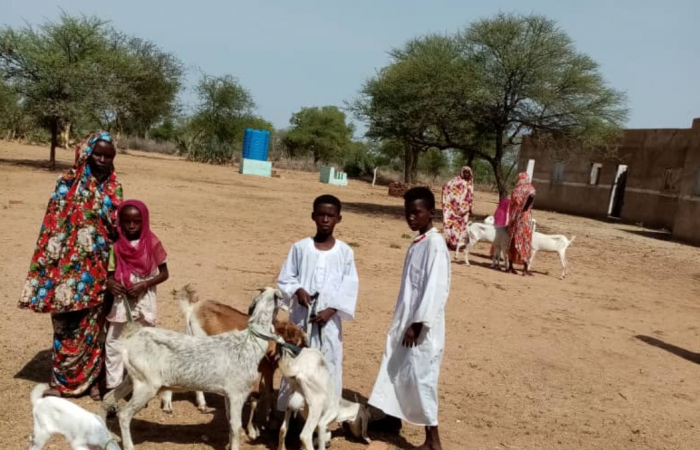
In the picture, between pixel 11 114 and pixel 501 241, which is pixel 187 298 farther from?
pixel 11 114

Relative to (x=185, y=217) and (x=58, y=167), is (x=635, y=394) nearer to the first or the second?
(x=185, y=217)

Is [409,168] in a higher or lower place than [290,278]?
higher

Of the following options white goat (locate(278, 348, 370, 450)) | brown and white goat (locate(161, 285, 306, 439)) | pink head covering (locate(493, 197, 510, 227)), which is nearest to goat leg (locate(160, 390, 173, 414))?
brown and white goat (locate(161, 285, 306, 439))

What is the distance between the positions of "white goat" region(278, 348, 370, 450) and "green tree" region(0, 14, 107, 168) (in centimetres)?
2064

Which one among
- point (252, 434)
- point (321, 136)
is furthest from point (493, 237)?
point (321, 136)

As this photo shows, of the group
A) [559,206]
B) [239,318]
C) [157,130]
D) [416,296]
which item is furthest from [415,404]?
[157,130]

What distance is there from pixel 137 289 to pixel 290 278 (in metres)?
1.01

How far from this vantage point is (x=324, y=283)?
3.81m

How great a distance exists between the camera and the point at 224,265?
29.8 ft

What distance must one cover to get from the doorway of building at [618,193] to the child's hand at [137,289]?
87.0ft

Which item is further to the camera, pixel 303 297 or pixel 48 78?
pixel 48 78

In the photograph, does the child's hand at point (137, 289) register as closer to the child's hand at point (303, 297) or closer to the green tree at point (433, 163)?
the child's hand at point (303, 297)

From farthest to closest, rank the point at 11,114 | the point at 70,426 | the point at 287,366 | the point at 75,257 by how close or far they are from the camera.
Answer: the point at 11,114 < the point at 75,257 < the point at 287,366 < the point at 70,426

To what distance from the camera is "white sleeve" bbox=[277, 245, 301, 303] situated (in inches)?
149
